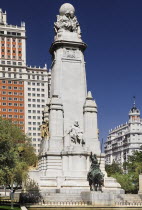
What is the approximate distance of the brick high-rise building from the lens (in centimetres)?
13366

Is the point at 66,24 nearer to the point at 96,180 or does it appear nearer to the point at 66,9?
the point at 66,9

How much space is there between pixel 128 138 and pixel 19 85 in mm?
63267

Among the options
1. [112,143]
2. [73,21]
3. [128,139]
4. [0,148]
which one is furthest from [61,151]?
[112,143]

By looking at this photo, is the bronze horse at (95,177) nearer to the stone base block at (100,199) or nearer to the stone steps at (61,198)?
the stone base block at (100,199)

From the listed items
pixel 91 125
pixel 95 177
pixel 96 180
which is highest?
pixel 91 125

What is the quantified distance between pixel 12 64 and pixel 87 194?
325 ft

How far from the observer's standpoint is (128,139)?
173125 millimetres

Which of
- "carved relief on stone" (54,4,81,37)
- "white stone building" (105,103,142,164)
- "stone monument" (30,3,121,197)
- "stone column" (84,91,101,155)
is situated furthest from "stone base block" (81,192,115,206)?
"white stone building" (105,103,142,164)

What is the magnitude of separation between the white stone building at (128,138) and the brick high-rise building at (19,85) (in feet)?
153

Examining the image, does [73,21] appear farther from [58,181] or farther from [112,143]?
[112,143]

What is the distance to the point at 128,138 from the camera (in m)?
173

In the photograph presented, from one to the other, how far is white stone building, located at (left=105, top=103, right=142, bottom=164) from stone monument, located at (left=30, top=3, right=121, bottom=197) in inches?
4428

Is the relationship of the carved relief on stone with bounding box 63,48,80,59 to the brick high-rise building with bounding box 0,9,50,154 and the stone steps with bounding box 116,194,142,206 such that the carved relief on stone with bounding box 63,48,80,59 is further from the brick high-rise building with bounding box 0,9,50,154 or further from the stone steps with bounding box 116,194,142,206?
the brick high-rise building with bounding box 0,9,50,154

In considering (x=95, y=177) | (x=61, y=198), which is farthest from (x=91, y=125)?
(x=61, y=198)
